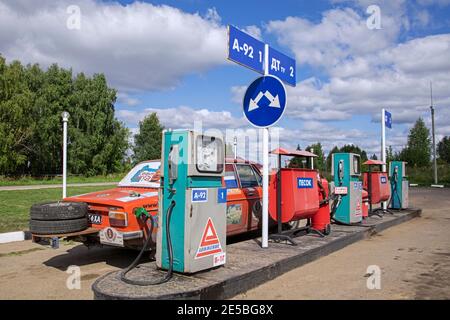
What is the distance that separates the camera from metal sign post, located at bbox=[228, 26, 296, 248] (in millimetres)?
6395

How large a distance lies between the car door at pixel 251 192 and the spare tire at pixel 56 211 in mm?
3075

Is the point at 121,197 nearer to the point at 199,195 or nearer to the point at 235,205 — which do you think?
the point at 199,195

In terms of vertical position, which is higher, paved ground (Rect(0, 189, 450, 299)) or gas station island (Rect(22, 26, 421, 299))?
gas station island (Rect(22, 26, 421, 299))

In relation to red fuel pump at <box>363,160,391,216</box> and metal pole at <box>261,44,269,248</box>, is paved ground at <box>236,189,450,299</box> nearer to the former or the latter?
metal pole at <box>261,44,269,248</box>

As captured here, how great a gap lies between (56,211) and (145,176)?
2080 mm

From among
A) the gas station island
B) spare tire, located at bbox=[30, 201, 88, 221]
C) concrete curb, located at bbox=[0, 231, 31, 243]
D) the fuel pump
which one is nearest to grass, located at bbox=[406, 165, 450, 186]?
the gas station island

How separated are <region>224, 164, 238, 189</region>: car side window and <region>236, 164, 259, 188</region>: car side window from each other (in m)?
0.19
